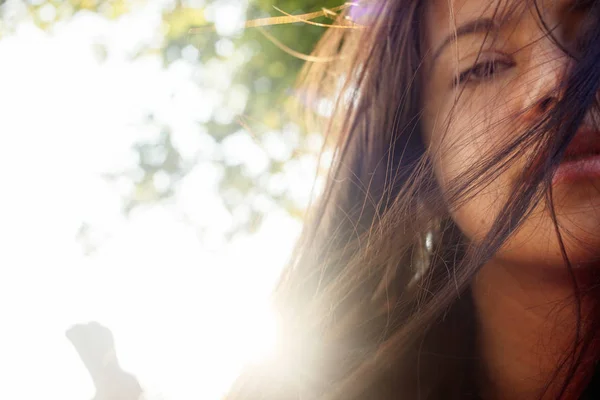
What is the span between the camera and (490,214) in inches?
43.1

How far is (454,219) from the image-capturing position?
1174mm

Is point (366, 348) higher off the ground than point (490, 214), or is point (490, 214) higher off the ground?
point (490, 214)

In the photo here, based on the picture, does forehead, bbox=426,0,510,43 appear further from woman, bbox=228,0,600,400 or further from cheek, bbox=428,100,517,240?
cheek, bbox=428,100,517,240

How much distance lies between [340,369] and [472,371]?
1.26 feet

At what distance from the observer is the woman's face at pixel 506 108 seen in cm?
103

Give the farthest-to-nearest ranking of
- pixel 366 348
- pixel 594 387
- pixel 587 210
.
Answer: pixel 366 348 < pixel 594 387 < pixel 587 210

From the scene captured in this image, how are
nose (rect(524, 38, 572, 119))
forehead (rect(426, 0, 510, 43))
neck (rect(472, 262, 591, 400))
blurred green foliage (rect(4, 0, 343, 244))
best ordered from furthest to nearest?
1. blurred green foliage (rect(4, 0, 343, 244))
2. neck (rect(472, 262, 591, 400))
3. forehead (rect(426, 0, 510, 43))
4. nose (rect(524, 38, 572, 119))

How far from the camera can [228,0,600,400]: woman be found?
1026mm

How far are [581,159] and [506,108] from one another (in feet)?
0.59

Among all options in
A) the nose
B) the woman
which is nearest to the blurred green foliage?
the woman

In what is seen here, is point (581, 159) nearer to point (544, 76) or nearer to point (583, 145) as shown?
point (583, 145)

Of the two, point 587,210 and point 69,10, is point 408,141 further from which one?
point 69,10

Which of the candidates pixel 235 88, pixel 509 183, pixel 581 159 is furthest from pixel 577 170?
pixel 235 88

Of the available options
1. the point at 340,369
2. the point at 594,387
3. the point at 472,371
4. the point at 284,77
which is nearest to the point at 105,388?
the point at 340,369
